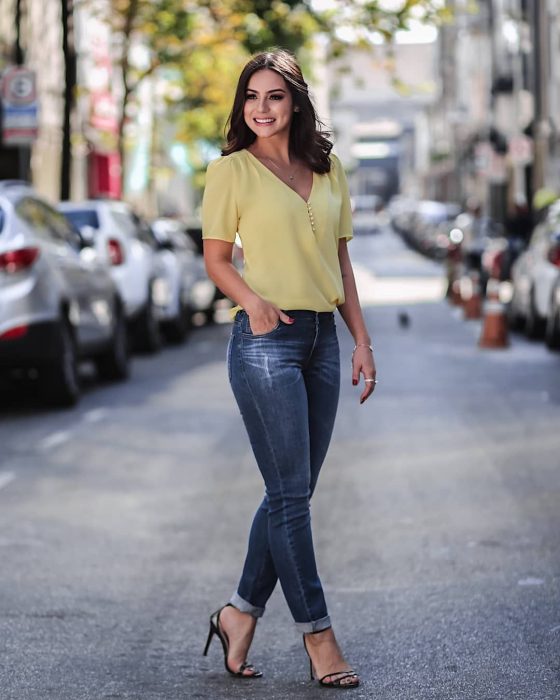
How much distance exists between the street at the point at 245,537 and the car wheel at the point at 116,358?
3.22ft

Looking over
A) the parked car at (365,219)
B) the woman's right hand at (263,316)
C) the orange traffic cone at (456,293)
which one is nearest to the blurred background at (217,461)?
the orange traffic cone at (456,293)

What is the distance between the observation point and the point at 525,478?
33.2ft

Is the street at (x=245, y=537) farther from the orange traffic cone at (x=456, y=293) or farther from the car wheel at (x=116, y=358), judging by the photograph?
the orange traffic cone at (x=456, y=293)

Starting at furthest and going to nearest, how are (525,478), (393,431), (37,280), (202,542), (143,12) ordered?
(143,12)
(37,280)
(393,431)
(525,478)
(202,542)

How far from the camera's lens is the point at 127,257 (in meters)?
20.4

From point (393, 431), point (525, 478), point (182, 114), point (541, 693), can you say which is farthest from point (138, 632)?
point (182, 114)

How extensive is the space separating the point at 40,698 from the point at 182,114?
40.2 m

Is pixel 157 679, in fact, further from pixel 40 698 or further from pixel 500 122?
pixel 500 122

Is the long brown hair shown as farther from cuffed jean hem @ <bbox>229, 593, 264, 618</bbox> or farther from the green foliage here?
the green foliage

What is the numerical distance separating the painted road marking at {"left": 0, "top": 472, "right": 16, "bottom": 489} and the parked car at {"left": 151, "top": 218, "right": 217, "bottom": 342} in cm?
1178

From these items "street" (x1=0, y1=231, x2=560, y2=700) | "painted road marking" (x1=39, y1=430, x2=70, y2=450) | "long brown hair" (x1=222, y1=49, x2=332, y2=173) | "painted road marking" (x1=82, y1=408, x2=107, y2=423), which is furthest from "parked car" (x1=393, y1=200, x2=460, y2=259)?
"long brown hair" (x1=222, y1=49, x2=332, y2=173)

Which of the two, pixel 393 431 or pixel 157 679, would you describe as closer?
pixel 157 679

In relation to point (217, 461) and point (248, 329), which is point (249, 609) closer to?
point (248, 329)

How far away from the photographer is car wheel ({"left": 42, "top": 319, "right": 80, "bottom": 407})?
1416cm
